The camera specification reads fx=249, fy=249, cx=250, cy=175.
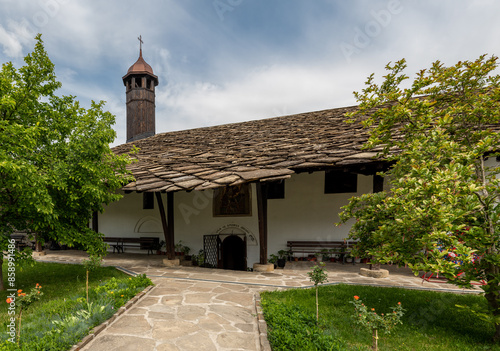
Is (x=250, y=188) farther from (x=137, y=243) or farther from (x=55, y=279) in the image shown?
(x=55, y=279)

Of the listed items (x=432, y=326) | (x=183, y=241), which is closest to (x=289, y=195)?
(x=183, y=241)

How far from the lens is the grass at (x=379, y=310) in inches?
120

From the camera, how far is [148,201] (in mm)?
9812

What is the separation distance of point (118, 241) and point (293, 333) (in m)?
8.93

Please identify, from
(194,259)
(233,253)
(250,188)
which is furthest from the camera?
(233,253)

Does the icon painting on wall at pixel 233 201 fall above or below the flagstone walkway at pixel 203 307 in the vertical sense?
above

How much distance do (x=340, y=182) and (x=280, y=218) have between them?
220 centimetres

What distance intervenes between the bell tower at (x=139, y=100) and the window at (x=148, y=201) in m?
6.87

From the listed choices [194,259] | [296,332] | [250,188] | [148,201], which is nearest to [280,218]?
[250,188]

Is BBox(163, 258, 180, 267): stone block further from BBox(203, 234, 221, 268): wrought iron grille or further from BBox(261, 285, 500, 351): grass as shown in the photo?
BBox(261, 285, 500, 351): grass

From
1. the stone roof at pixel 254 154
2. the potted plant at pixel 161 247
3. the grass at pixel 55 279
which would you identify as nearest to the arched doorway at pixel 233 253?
the potted plant at pixel 161 247

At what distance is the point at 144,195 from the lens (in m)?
9.88

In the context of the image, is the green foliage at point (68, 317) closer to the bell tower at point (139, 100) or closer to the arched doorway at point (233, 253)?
the arched doorway at point (233, 253)

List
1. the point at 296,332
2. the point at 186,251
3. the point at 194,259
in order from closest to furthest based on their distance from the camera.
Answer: the point at 296,332
the point at 194,259
the point at 186,251
